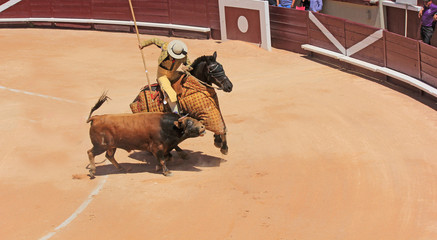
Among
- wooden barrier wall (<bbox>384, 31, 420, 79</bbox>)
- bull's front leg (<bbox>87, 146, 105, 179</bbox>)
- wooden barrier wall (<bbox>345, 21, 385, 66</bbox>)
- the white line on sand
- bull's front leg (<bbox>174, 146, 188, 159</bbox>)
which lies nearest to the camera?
the white line on sand

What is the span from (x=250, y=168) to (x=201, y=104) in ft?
4.55

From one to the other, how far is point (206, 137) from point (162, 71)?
2274 millimetres

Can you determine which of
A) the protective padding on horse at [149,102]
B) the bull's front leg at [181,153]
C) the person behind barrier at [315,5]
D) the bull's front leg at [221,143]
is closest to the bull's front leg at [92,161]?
the protective padding on horse at [149,102]

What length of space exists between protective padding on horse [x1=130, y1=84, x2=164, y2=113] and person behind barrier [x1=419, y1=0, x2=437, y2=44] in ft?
26.7

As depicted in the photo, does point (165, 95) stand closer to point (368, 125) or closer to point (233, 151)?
point (233, 151)

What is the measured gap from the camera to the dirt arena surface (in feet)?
31.1

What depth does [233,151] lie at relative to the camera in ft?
40.0

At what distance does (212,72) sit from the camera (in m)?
10.8

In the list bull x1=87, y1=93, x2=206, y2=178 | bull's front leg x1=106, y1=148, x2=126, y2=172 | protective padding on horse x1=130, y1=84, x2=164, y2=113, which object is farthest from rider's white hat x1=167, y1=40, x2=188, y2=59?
bull's front leg x1=106, y1=148, x2=126, y2=172

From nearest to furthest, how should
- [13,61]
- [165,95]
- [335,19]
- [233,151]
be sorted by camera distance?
[165,95] → [233,151] → [335,19] → [13,61]

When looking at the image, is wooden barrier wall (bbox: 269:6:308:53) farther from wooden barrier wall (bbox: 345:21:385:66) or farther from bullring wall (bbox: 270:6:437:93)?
wooden barrier wall (bbox: 345:21:385:66)

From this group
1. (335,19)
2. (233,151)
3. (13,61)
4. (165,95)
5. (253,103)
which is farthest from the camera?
(13,61)

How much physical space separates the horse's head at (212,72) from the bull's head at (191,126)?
27.7 inches

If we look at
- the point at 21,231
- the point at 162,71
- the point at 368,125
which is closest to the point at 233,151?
the point at 162,71
